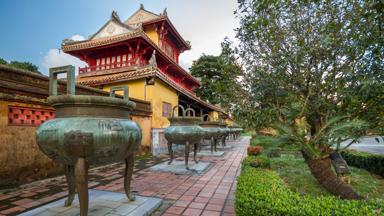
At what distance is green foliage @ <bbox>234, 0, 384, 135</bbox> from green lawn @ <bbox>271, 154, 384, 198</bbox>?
1.25 m

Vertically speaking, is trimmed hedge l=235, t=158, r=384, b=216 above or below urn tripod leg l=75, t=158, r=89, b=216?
below

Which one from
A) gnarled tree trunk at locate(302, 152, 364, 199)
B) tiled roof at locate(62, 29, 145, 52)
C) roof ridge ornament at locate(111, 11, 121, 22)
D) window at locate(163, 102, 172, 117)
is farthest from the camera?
roof ridge ornament at locate(111, 11, 121, 22)

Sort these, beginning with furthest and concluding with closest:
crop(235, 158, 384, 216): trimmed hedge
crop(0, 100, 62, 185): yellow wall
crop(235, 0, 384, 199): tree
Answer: crop(0, 100, 62, 185): yellow wall < crop(235, 0, 384, 199): tree < crop(235, 158, 384, 216): trimmed hedge

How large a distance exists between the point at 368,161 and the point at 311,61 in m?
4.64

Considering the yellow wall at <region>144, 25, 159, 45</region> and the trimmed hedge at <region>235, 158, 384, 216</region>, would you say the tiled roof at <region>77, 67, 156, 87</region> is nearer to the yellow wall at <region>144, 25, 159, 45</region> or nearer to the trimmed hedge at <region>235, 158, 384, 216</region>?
the yellow wall at <region>144, 25, 159, 45</region>

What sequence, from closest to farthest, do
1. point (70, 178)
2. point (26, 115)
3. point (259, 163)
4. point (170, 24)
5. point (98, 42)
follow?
point (70, 178) < point (26, 115) < point (259, 163) < point (98, 42) < point (170, 24)

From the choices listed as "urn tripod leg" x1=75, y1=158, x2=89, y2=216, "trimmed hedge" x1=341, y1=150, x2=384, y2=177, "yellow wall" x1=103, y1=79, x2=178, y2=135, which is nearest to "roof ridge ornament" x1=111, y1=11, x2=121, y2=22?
"yellow wall" x1=103, y1=79, x2=178, y2=135

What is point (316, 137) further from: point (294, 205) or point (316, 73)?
point (294, 205)

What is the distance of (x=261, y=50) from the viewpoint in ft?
17.2

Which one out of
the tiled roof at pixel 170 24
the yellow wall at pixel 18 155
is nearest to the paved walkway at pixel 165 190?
the yellow wall at pixel 18 155

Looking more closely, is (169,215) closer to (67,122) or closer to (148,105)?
(67,122)

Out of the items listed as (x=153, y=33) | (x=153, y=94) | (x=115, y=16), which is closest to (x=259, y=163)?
(x=153, y=94)

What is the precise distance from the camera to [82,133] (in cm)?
246

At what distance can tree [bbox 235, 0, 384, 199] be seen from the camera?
153 inches
